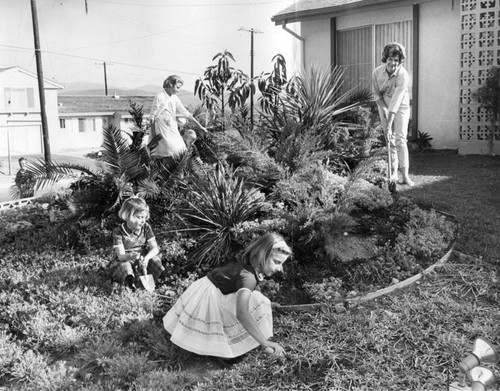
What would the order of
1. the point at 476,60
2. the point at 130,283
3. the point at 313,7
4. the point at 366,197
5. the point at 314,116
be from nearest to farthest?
the point at 130,283 → the point at 366,197 → the point at 314,116 → the point at 476,60 → the point at 313,7

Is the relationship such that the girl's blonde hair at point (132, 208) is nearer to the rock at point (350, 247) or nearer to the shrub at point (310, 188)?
the shrub at point (310, 188)

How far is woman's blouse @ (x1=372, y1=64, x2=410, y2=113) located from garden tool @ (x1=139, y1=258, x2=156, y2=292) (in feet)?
13.4

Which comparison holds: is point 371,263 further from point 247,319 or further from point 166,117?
point 166,117

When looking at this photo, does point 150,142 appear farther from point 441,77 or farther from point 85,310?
point 441,77

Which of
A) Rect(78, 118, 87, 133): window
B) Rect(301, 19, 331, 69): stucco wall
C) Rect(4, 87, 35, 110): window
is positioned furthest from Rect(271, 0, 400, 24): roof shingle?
Rect(78, 118, 87, 133): window

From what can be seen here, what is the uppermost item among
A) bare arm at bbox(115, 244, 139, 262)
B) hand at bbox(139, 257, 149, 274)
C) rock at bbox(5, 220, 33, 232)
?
bare arm at bbox(115, 244, 139, 262)

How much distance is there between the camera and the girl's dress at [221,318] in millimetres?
4000

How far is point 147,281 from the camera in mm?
5273

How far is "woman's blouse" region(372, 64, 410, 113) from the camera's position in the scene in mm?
7848

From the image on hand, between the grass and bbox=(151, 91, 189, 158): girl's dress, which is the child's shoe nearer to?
the grass

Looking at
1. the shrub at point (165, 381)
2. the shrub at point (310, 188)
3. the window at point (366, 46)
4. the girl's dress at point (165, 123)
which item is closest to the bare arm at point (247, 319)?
the shrub at point (165, 381)

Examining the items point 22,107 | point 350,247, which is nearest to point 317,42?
point 350,247

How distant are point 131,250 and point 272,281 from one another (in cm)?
131

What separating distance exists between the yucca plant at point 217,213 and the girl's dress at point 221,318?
1.44 meters
